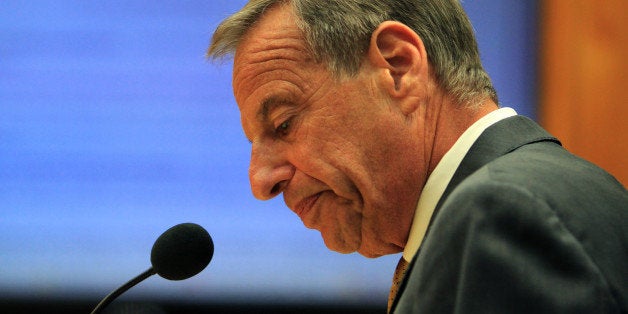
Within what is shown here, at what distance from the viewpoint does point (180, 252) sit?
58.7 inches

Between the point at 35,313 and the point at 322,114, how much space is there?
5.64 feet

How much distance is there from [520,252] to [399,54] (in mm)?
659

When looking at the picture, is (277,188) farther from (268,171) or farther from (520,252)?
(520,252)

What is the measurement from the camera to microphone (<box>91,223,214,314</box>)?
149 centimetres

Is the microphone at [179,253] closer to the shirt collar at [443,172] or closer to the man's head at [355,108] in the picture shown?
the man's head at [355,108]

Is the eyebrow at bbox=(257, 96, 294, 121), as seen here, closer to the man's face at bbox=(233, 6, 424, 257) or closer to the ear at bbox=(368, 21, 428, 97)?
the man's face at bbox=(233, 6, 424, 257)

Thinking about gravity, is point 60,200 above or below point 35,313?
above

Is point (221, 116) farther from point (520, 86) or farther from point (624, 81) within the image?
point (624, 81)

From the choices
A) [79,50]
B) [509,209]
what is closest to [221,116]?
[79,50]

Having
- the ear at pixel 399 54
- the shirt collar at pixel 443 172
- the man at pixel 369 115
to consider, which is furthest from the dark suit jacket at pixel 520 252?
the ear at pixel 399 54

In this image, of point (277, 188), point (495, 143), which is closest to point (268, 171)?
point (277, 188)

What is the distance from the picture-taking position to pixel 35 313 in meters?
2.71

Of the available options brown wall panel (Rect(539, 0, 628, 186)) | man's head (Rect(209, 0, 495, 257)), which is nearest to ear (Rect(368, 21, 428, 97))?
man's head (Rect(209, 0, 495, 257))

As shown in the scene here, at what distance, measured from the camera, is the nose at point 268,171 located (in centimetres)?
150
